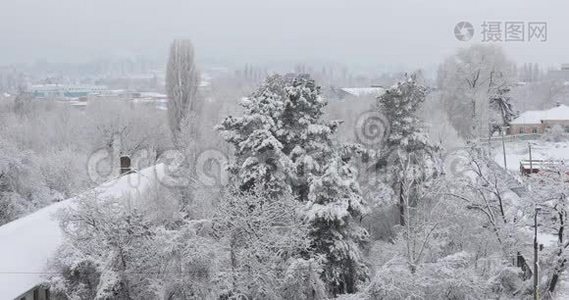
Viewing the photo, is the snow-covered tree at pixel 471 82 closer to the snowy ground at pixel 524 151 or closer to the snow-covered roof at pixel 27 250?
the snowy ground at pixel 524 151

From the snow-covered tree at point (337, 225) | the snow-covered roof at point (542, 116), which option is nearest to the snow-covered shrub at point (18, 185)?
the snow-covered tree at point (337, 225)

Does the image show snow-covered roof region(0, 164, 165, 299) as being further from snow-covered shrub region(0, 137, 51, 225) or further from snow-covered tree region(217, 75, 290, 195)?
snow-covered shrub region(0, 137, 51, 225)

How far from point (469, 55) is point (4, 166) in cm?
3775

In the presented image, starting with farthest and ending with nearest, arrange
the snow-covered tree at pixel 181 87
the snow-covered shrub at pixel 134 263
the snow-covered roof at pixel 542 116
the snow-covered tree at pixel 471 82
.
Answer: the snow-covered roof at pixel 542 116 → the snow-covered tree at pixel 471 82 → the snow-covered tree at pixel 181 87 → the snow-covered shrub at pixel 134 263

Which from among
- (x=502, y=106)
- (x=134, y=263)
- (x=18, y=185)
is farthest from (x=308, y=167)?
(x=502, y=106)

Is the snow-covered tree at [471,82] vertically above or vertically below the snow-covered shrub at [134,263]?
above

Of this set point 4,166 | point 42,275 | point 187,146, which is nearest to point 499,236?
point 42,275

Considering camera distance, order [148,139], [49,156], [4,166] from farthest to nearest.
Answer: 1. [148,139]
2. [49,156]
3. [4,166]

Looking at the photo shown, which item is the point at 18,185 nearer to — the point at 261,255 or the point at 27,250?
the point at 27,250

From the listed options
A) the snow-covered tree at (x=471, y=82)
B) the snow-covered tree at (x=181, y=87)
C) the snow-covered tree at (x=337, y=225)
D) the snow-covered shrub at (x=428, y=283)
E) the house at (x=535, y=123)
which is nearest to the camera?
the snow-covered shrub at (x=428, y=283)

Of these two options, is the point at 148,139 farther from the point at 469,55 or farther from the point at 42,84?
the point at 42,84

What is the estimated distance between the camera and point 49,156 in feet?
131

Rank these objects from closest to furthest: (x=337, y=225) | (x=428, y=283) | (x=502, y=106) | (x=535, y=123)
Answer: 1. (x=428, y=283)
2. (x=337, y=225)
3. (x=502, y=106)
4. (x=535, y=123)

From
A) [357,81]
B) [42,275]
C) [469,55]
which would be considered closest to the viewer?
[42,275]
